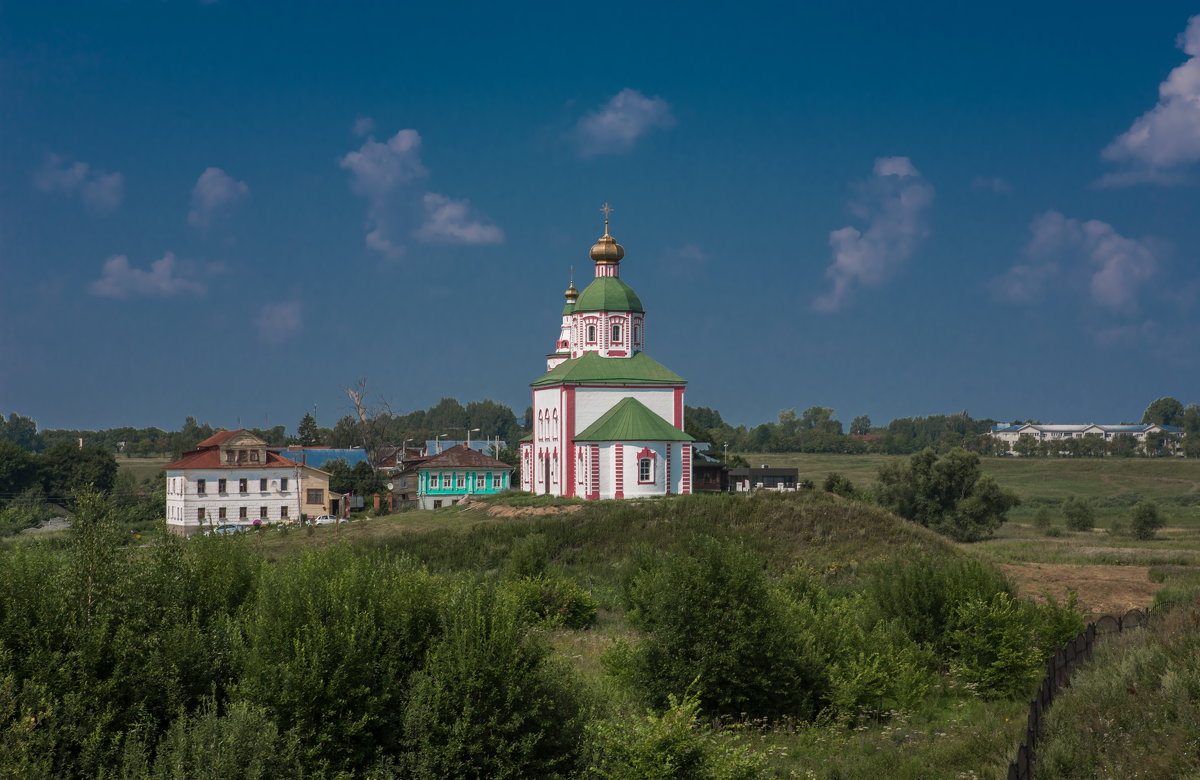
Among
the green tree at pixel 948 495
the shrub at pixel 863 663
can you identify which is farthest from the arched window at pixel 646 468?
Result: the green tree at pixel 948 495

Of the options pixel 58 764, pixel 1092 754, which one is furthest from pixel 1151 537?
pixel 58 764

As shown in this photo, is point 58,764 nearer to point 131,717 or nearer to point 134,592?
point 131,717

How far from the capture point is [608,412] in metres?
52.2

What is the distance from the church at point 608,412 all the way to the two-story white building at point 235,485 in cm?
1322

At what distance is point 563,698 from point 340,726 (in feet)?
10.1

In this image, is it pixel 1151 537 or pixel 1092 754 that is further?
pixel 1151 537

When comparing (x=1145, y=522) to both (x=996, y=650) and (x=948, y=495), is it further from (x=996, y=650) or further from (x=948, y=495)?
(x=996, y=650)

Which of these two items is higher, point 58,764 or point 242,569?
point 242,569

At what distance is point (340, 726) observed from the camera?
1303 cm

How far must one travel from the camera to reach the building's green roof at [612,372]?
5278 cm

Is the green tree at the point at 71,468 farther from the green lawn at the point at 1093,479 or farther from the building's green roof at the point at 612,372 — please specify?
the green lawn at the point at 1093,479

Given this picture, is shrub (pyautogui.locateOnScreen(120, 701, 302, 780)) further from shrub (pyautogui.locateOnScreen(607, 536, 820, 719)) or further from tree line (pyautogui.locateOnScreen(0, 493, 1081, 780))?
shrub (pyautogui.locateOnScreen(607, 536, 820, 719))

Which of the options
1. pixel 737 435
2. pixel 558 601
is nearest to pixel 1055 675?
pixel 558 601

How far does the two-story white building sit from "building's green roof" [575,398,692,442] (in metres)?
18.0
